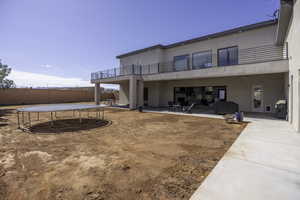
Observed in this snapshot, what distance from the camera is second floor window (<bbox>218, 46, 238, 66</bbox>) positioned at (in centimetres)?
1153

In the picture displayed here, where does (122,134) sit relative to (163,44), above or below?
below

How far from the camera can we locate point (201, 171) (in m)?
3.03

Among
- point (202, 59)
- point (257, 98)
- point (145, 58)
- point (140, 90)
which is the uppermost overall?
point (145, 58)

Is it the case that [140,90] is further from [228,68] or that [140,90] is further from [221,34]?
[221,34]

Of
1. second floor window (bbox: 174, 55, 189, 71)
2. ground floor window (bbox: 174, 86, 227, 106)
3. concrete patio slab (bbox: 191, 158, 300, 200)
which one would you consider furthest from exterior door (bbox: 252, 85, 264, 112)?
concrete patio slab (bbox: 191, 158, 300, 200)

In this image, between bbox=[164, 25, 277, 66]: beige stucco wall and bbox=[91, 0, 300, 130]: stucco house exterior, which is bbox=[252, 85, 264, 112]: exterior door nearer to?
bbox=[91, 0, 300, 130]: stucco house exterior

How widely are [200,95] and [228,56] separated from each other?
429 cm

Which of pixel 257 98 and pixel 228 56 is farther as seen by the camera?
pixel 228 56

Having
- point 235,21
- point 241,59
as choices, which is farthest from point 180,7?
point 241,59

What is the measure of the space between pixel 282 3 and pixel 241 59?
5.03m

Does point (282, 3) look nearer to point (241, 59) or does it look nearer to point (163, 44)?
point (241, 59)

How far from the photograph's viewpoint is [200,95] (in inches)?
565

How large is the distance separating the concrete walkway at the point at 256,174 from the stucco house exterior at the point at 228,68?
9.72ft

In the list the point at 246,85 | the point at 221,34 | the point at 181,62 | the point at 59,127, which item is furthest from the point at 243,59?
the point at 59,127
